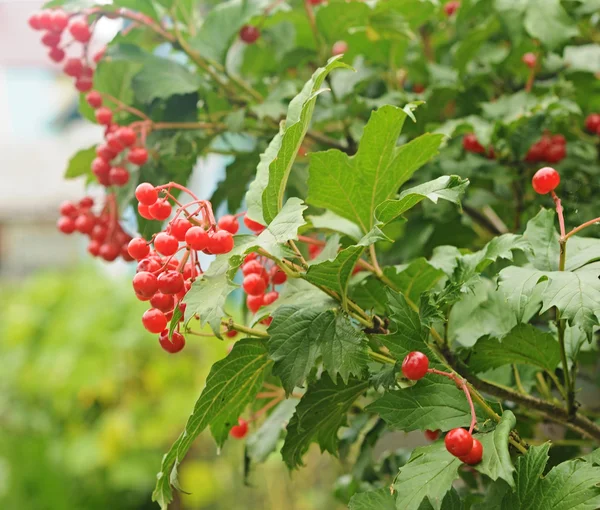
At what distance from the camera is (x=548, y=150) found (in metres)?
0.83

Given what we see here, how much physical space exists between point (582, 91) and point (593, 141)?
0.23 feet

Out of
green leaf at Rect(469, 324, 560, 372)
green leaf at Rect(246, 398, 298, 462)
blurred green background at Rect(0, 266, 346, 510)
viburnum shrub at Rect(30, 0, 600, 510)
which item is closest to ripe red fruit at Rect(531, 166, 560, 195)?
viburnum shrub at Rect(30, 0, 600, 510)

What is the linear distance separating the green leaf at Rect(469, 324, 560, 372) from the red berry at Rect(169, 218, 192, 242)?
272 mm

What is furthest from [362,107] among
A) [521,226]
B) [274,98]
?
[521,226]

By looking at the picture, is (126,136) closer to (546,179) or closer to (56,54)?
(56,54)

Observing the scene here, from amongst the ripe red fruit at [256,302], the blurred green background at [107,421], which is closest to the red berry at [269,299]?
the ripe red fruit at [256,302]

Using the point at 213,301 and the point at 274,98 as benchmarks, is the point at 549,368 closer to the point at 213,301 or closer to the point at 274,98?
the point at 213,301

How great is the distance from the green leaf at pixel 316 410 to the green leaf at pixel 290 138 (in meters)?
0.15

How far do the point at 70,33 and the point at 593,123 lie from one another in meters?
0.68

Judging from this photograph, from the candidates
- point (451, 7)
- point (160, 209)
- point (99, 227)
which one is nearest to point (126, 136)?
point (99, 227)

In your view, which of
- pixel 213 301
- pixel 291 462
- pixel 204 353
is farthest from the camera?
pixel 204 353

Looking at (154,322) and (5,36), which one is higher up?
(154,322)

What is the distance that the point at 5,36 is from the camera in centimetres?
368

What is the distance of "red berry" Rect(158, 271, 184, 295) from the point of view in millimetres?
492
